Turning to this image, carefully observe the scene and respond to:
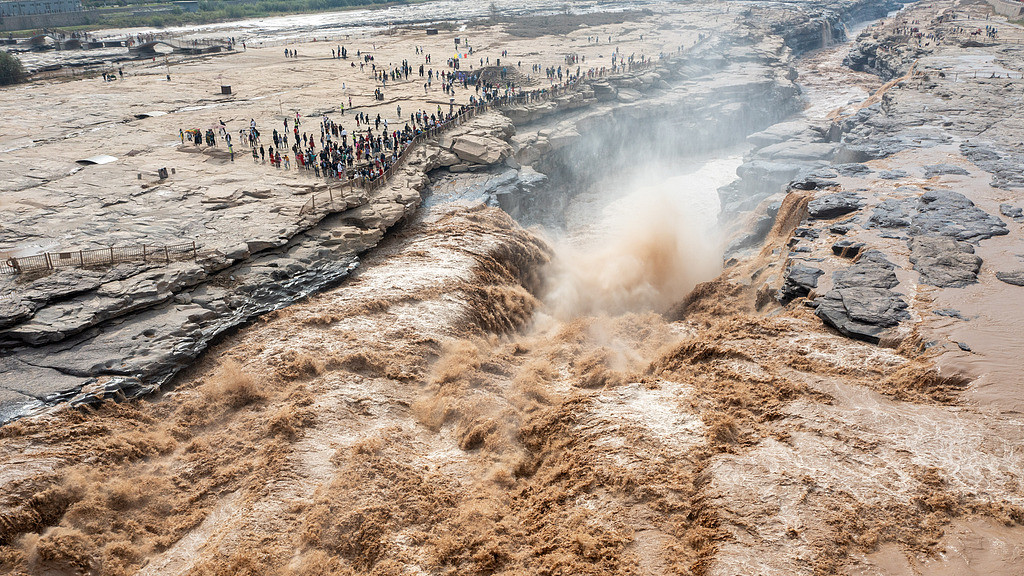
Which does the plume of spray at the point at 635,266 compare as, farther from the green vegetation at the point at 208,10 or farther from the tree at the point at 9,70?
the green vegetation at the point at 208,10

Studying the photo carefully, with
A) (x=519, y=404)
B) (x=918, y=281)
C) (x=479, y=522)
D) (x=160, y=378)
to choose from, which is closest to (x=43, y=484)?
(x=160, y=378)

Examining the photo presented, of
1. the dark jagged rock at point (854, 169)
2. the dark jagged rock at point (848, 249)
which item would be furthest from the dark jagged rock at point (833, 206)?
the dark jagged rock at point (854, 169)

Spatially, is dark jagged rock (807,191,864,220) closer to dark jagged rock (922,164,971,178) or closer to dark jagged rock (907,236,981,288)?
dark jagged rock (907,236,981,288)

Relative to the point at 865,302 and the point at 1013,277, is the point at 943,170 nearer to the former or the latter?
the point at 1013,277

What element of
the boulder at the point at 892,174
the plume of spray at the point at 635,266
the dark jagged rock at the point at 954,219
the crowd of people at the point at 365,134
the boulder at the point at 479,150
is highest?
the crowd of people at the point at 365,134

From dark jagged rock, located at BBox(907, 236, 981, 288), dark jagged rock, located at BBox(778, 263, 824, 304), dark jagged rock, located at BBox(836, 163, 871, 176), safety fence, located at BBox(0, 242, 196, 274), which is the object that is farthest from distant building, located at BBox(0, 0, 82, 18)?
dark jagged rock, located at BBox(907, 236, 981, 288)
